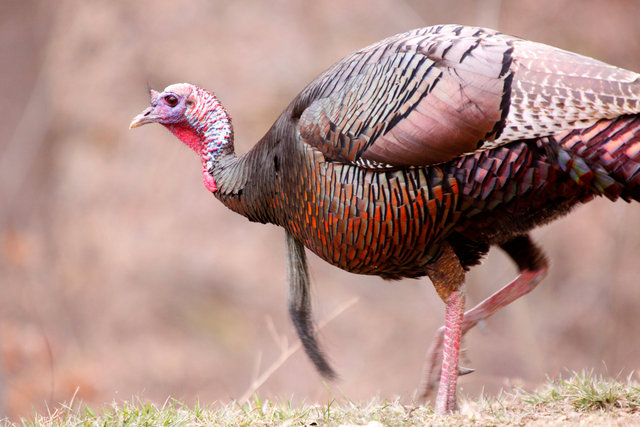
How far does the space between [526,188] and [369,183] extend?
0.66m

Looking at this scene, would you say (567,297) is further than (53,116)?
No

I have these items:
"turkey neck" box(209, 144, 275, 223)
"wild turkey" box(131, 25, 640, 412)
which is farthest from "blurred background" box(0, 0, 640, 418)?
"wild turkey" box(131, 25, 640, 412)

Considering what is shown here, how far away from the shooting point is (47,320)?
891cm

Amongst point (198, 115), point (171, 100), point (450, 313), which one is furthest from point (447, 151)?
point (171, 100)

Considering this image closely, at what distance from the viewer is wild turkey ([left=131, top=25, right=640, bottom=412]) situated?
3213mm

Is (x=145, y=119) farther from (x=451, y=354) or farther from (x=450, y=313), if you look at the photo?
(x=451, y=354)

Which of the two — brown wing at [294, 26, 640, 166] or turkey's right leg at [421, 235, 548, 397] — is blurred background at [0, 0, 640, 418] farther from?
brown wing at [294, 26, 640, 166]

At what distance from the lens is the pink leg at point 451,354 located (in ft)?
11.7

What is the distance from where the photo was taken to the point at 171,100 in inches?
167

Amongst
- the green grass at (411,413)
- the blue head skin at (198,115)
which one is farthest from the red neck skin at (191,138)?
the green grass at (411,413)

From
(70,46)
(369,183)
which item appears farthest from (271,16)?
(369,183)

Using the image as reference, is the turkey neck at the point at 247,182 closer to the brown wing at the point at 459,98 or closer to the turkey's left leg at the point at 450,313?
the brown wing at the point at 459,98

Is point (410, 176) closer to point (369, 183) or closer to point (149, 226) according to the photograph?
point (369, 183)

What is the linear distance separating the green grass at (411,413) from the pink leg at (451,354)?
7cm
